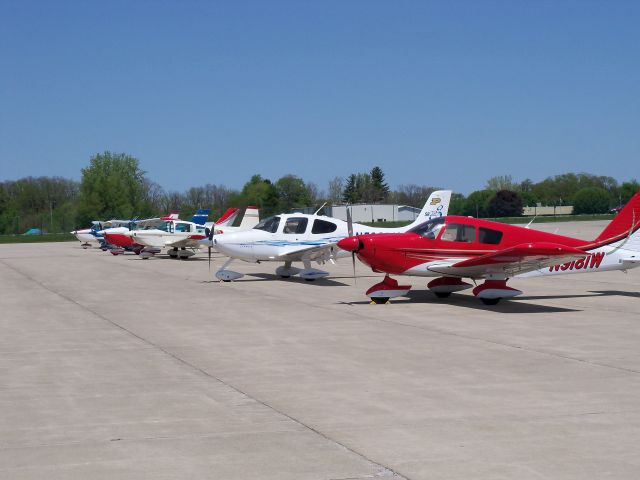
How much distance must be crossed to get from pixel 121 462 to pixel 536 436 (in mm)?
3046

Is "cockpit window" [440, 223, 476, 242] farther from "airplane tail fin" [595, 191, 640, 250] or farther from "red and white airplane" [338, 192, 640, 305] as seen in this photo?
"airplane tail fin" [595, 191, 640, 250]

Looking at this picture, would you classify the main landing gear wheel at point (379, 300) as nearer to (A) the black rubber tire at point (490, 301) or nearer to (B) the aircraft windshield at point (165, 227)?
(A) the black rubber tire at point (490, 301)

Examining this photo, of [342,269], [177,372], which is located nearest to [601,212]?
[342,269]

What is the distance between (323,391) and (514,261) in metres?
8.28

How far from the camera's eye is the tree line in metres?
98.0

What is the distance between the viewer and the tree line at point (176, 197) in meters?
98.0

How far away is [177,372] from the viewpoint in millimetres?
9633

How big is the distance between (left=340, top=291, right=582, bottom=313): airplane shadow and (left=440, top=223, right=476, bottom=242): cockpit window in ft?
4.13

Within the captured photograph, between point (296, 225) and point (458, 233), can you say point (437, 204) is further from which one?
point (458, 233)

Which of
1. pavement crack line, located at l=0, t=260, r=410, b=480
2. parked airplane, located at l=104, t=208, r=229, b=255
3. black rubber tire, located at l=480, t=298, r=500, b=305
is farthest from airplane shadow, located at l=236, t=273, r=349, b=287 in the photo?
parked airplane, located at l=104, t=208, r=229, b=255

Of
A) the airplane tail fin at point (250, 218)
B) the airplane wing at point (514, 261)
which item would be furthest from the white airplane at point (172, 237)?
the airplane wing at point (514, 261)

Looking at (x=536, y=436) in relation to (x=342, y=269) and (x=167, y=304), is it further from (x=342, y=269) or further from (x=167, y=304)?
(x=342, y=269)

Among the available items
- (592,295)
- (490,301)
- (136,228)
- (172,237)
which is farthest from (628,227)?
(136,228)

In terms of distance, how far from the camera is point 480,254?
16750 millimetres
